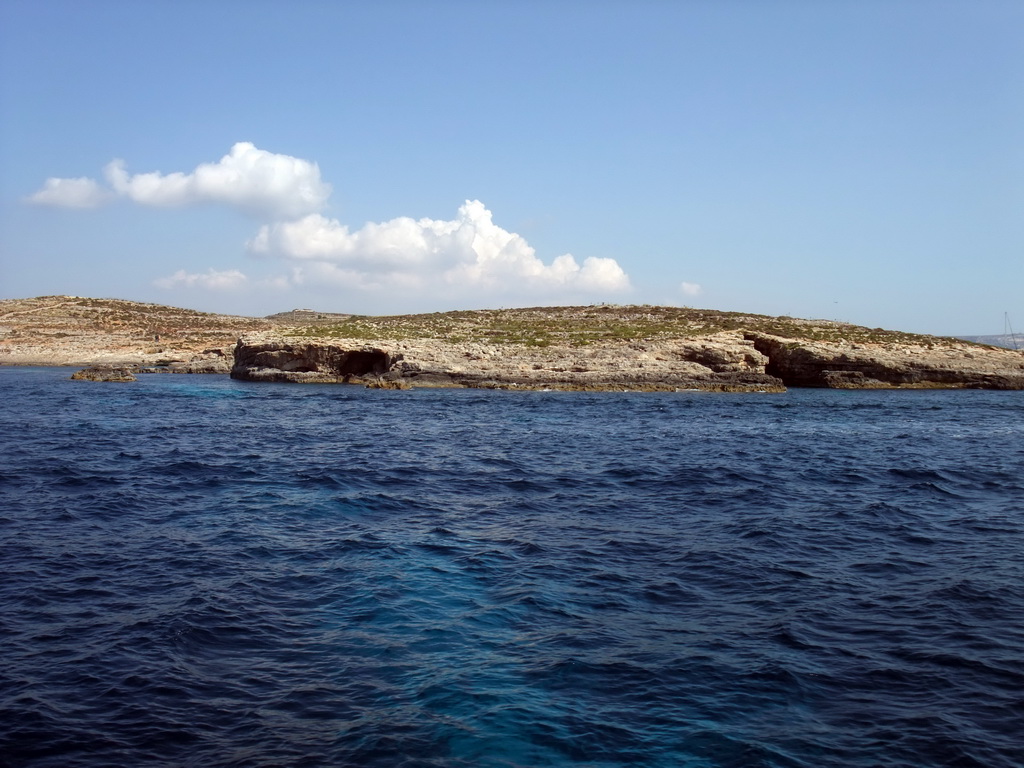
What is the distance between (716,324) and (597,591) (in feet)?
224

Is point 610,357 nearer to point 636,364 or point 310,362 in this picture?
point 636,364

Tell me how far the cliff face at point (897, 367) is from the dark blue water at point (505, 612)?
131ft

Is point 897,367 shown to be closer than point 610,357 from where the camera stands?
No

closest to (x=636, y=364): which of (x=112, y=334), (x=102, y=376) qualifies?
(x=102, y=376)

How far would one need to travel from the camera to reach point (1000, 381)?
61281mm

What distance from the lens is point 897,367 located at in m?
61.6

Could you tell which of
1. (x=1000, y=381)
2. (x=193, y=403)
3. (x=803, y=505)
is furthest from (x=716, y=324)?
(x=803, y=505)

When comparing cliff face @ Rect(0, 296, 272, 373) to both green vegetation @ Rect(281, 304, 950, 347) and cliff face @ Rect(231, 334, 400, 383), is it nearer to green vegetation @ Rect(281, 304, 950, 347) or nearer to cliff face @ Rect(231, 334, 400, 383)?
green vegetation @ Rect(281, 304, 950, 347)

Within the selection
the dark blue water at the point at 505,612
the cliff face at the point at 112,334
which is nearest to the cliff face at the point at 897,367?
the dark blue water at the point at 505,612

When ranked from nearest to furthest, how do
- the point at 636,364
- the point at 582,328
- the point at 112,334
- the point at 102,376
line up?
the point at 636,364 → the point at 102,376 → the point at 582,328 → the point at 112,334

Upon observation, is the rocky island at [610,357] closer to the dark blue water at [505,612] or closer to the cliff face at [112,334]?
A: the cliff face at [112,334]

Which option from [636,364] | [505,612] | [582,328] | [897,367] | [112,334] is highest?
[582,328]

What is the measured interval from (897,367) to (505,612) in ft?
197

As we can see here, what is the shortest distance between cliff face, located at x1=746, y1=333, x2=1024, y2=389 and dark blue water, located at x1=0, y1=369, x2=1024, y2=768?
40.0 meters
